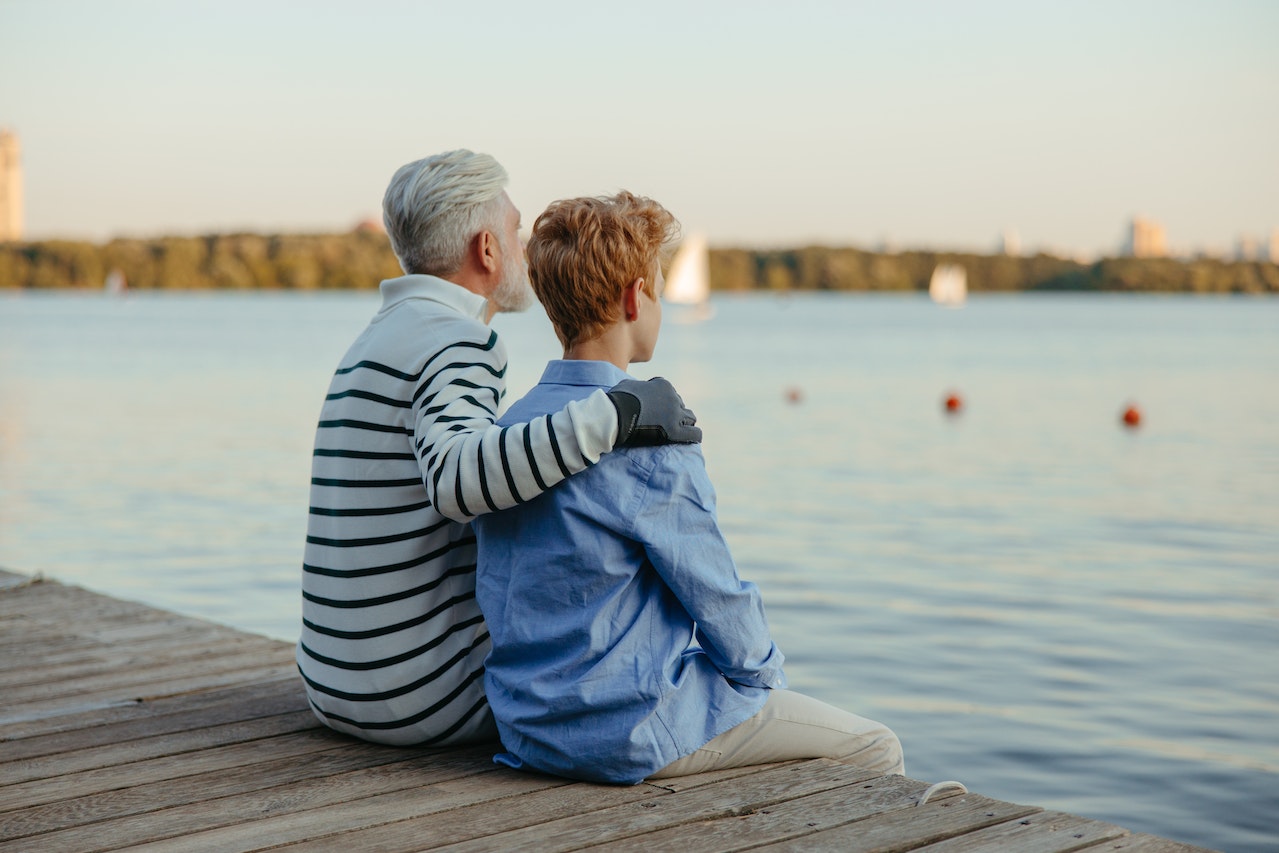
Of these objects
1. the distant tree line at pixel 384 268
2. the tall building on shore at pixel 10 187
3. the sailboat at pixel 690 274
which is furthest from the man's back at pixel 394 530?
the tall building on shore at pixel 10 187

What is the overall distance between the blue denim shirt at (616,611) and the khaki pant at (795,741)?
0.27ft

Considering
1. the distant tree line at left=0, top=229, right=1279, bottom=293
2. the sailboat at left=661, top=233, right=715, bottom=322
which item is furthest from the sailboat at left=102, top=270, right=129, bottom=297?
the sailboat at left=661, top=233, right=715, bottom=322

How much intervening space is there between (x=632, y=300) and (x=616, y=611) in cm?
65

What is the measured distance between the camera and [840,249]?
107 meters

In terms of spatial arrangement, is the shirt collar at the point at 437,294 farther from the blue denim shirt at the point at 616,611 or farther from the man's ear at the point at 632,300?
the man's ear at the point at 632,300

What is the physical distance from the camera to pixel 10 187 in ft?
579

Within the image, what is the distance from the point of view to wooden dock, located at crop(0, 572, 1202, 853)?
263 cm

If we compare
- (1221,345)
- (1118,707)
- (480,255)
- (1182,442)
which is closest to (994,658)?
(1118,707)

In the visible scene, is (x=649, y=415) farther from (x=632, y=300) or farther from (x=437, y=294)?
(x=437, y=294)

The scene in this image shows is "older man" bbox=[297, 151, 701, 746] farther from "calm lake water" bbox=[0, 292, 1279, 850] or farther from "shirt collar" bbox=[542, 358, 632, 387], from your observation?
"calm lake water" bbox=[0, 292, 1279, 850]

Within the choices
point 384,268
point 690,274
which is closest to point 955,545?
point 690,274

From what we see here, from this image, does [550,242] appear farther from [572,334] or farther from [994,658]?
[994,658]

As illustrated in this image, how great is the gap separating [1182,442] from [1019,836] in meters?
19.0

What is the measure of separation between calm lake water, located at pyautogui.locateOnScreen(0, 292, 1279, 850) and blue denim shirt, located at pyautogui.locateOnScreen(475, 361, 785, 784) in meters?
3.31
